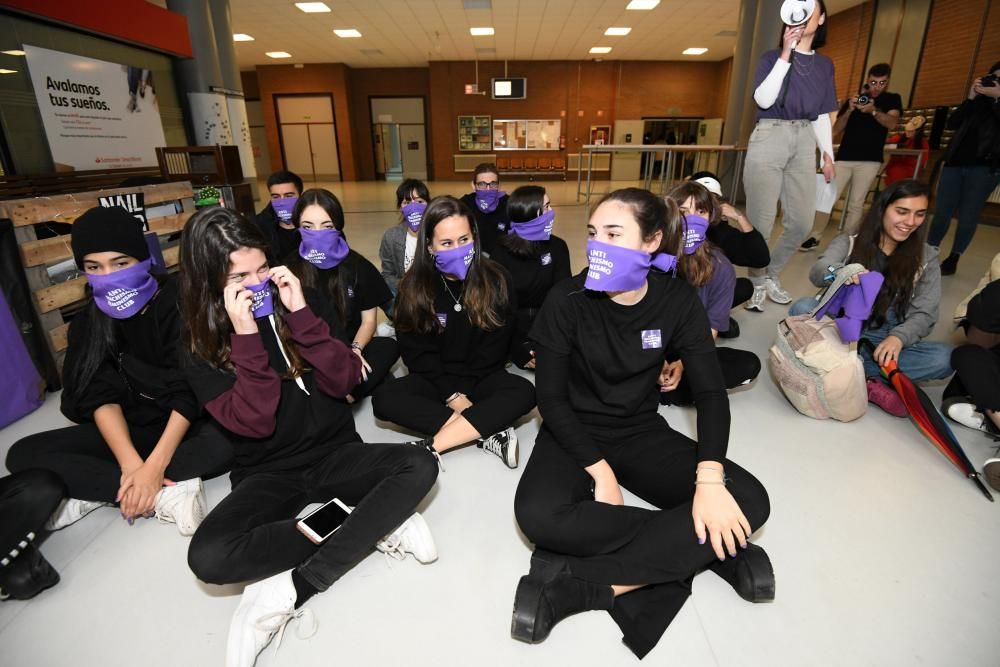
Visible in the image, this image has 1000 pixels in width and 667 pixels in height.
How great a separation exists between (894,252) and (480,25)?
11283 mm

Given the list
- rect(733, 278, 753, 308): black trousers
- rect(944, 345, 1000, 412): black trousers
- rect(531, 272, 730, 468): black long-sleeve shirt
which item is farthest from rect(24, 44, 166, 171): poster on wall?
rect(944, 345, 1000, 412): black trousers

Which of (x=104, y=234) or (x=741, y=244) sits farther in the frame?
(x=741, y=244)

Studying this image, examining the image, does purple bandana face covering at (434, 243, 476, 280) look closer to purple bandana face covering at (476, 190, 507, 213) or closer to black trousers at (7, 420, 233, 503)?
black trousers at (7, 420, 233, 503)

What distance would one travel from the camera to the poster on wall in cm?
510

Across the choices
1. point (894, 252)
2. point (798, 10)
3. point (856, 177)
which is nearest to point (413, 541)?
point (894, 252)

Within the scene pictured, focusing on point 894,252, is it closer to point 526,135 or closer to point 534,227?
point 534,227

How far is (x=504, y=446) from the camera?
2.11m

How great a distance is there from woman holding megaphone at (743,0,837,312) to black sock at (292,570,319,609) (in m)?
3.64

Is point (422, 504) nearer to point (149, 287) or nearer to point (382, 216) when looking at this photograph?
point (149, 287)

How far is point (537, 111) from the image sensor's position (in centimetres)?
1617

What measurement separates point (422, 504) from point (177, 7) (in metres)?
8.58

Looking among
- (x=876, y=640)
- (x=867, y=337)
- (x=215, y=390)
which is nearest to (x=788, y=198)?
(x=867, y=337)

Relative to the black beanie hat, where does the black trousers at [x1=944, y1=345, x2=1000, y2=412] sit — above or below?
below

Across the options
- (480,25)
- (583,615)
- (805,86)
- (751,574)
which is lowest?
(583,615)
